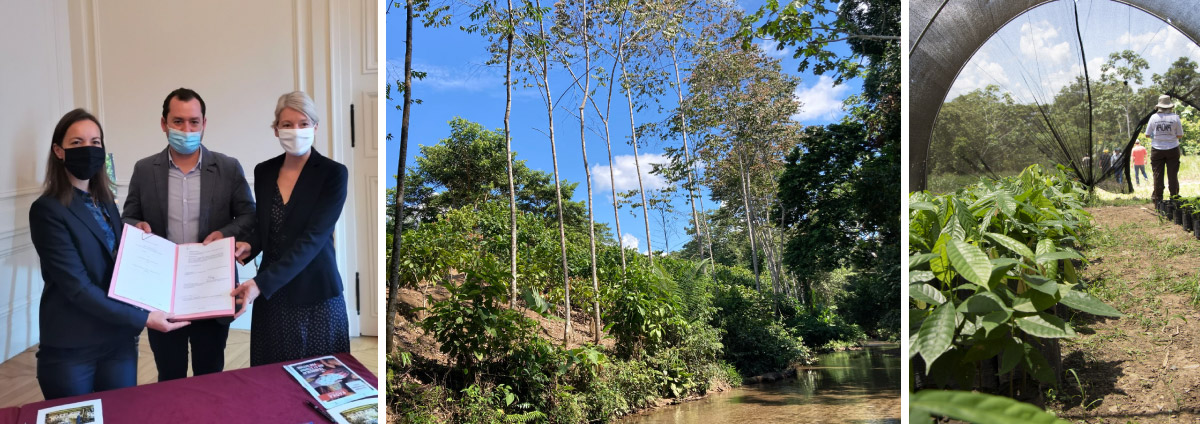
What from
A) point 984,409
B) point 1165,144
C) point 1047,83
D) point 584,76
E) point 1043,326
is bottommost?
point 1043,326

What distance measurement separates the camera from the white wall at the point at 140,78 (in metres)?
1.83

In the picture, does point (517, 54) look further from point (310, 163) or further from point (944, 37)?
point (944, 37)

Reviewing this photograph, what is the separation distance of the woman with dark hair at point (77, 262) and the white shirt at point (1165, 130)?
3.18m

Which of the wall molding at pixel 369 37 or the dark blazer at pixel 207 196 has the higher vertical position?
the wall molding at pixel 369 37

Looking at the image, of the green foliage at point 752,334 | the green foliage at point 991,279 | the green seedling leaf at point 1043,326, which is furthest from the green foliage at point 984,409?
the green foliage at point 752,334

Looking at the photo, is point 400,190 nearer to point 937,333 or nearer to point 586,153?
point 586,153

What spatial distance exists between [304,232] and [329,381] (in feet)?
1.55

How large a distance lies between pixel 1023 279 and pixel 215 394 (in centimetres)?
218

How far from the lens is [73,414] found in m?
1.76

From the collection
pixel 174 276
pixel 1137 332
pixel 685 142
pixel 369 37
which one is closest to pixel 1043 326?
pixel 1137 332

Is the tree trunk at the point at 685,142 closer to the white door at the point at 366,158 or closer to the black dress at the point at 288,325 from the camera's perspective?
the white door at the point at 366,158

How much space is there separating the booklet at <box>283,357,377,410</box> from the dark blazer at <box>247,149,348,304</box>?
0.21 meters

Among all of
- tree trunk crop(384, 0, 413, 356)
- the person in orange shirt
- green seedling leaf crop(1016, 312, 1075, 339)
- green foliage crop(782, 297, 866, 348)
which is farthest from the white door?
the person in orange shirt

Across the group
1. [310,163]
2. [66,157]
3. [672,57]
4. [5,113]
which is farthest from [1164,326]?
[5,113]
